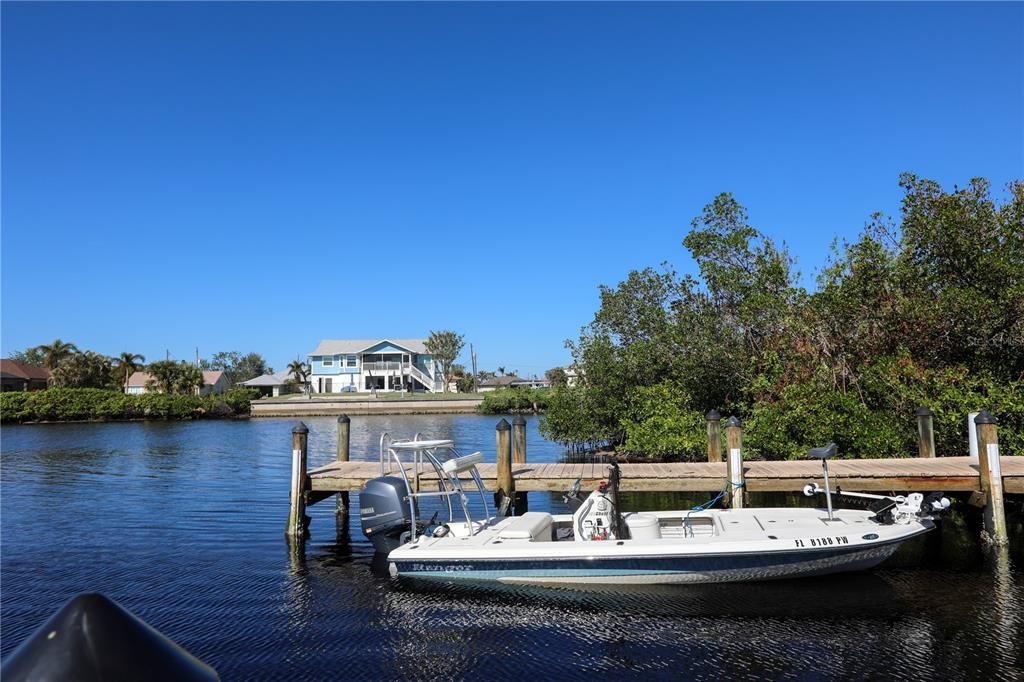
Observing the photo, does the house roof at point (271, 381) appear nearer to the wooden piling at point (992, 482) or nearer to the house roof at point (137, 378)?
the house roof at point (137, 378)

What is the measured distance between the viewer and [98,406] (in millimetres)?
57781

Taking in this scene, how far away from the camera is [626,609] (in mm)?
9219

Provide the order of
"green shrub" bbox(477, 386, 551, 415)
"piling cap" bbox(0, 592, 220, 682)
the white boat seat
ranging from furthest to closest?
"green shrub" bbox(477, 386, 551, 415), the white boat seat, "piling cap" bbox(0, 592, 220, 682)

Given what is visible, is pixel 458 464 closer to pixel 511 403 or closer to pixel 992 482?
pixel 992 482

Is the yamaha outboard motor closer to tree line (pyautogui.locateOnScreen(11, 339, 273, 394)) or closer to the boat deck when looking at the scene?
the boat deck

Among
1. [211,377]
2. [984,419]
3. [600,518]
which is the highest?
[211,377]

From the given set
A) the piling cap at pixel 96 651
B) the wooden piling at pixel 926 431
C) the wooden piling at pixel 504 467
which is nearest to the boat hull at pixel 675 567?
the wooden piling at pixel 504 467

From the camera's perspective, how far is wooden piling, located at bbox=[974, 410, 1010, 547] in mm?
11164

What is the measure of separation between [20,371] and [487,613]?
8212cm

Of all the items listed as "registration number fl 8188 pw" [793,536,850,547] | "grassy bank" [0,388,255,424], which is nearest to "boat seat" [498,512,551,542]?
"registration number fl 8188 pw" [793,536,850,547]

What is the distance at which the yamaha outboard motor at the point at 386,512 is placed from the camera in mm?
11375

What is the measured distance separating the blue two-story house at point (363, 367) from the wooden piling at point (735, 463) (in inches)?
2573

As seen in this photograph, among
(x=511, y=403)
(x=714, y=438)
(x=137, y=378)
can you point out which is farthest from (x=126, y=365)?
(x=714, y=438)

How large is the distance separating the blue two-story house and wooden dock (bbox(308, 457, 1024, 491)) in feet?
205
